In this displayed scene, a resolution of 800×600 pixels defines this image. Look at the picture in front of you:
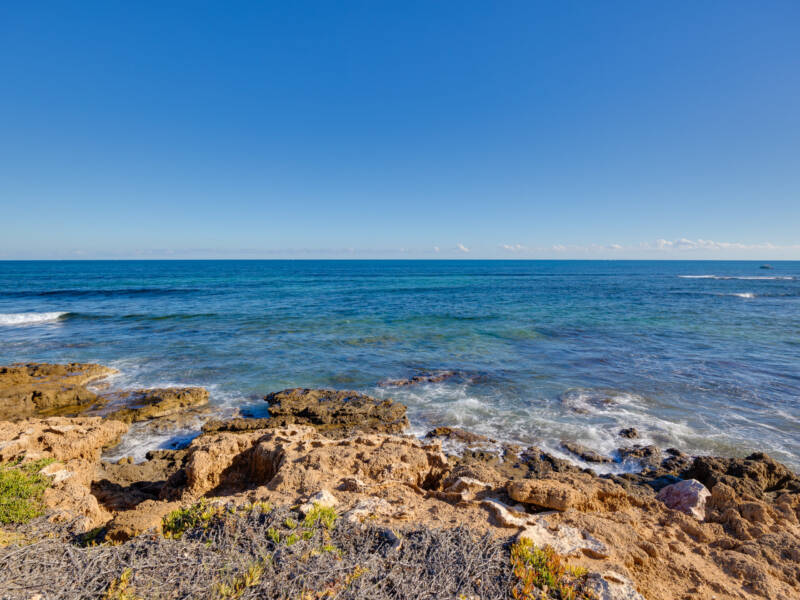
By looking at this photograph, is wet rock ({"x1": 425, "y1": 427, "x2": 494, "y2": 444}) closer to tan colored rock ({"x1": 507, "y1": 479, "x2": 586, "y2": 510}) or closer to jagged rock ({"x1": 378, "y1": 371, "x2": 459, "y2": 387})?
jagged rock ({"x1": 378, "y1": 371, "x2": 459, "y2": 387})

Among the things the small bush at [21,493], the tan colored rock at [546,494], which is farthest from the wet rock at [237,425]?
the tan colored rock at [546,494]

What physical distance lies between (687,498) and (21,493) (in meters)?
11.7

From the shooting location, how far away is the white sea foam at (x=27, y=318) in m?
26.9

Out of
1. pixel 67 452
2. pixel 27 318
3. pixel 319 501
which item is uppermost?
pixel 319 501

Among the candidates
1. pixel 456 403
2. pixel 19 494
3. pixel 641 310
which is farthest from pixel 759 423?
pixel 641 310

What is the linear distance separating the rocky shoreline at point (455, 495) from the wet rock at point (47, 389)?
1.89 ft

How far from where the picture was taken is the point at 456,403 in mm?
13062

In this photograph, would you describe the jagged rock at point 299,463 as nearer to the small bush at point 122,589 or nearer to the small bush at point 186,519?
the small bush at point 186,519

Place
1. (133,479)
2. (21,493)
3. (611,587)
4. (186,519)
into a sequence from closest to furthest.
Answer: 1. (611,587)
2. (186,519)
3. (21,493)
4. (133,479)

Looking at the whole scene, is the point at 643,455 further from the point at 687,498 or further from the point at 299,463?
the point at 299,463

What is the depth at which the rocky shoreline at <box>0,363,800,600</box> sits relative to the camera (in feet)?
15.3

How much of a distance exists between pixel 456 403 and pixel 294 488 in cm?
797

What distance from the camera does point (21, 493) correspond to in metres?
5.55

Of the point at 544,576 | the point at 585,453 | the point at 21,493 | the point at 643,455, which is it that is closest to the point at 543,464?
the point at 585,453
